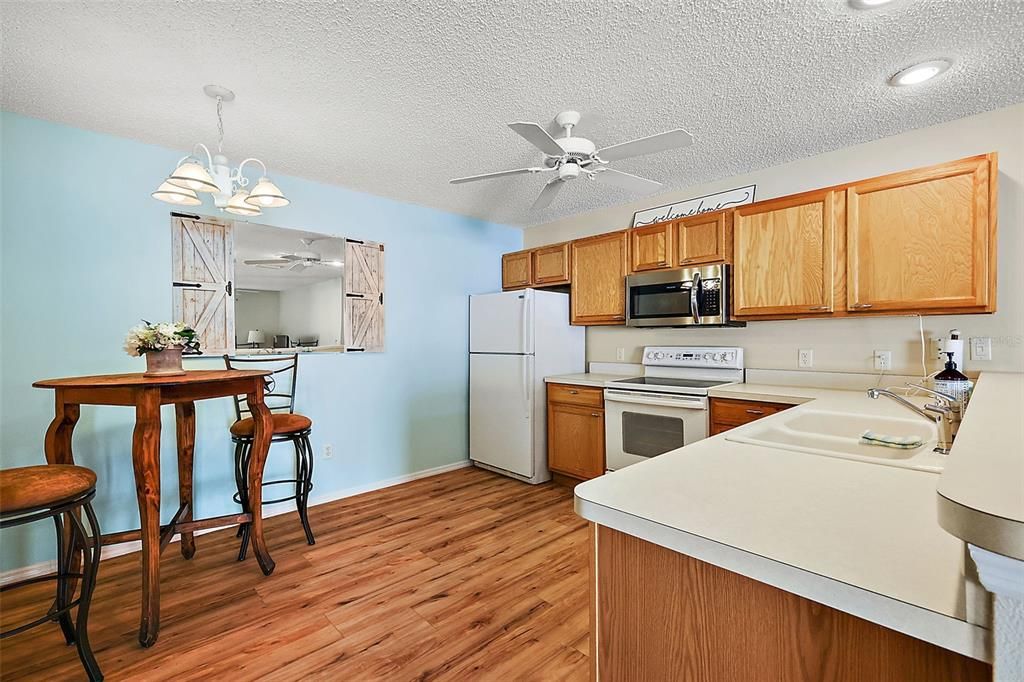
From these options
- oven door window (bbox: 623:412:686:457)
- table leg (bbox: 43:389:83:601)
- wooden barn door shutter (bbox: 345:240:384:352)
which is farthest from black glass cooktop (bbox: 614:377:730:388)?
table leg (bbox: 43:389:83:601)

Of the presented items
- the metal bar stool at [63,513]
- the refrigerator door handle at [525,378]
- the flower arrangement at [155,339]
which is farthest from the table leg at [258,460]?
the refrigerator door handle at [525,378]

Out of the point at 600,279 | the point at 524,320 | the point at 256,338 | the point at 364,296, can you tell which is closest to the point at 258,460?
the point at 256,338

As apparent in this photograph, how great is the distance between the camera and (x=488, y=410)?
13.1ft

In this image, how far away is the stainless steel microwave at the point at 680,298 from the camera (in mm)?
3049

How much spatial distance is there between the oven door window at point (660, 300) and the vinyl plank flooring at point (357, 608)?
1550 millimetres

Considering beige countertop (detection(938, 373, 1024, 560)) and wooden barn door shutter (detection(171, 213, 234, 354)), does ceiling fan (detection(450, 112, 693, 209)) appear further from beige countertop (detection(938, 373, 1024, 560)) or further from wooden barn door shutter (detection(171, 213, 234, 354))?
wooden barn door shutter (detection(171, 213, 234, 354))

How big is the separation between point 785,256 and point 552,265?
1.82m

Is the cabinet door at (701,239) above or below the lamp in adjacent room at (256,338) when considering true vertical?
above

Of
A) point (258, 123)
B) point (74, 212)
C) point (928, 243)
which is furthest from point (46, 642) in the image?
point (928, 243)

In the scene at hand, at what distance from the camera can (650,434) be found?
310 cm

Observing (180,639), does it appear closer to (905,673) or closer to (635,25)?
(905,673)

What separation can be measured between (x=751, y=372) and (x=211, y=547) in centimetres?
357

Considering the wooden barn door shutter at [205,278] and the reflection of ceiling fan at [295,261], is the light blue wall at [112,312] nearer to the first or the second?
the wooden barn door shutter at [205,278]

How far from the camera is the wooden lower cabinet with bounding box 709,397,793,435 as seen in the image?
2.62m
